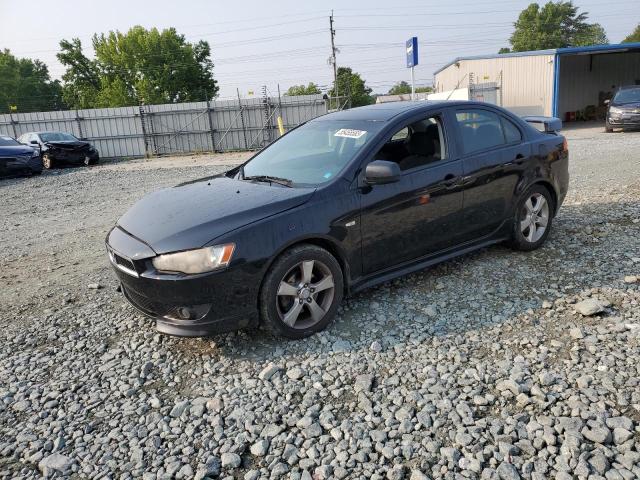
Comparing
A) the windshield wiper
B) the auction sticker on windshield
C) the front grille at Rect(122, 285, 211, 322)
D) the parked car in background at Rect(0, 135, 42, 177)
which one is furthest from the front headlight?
the parked car in background at Rect(0, 135, 42, 177)

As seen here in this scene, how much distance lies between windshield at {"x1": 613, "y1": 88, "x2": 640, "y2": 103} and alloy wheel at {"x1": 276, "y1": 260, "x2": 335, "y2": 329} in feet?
61.1

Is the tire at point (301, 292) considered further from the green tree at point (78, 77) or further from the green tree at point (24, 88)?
the green tree at point (24, 88)

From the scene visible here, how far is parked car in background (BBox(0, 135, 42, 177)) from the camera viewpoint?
49.7 ft

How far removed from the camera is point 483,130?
15.9 ft

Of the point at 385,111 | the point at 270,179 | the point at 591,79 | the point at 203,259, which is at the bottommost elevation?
the point at 203,259

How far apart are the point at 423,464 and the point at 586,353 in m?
1.56

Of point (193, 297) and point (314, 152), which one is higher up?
point (314, 152)

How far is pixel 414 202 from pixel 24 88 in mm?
86437

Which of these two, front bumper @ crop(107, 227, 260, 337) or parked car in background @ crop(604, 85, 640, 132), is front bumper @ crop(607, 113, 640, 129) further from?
front bumper @ crop(107, 227, 260, 337)

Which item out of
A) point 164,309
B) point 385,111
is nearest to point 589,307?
point 385,111

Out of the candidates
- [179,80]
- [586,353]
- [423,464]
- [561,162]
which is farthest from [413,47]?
[179,80]

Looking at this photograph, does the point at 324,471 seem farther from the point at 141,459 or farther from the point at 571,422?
the point at 571,422

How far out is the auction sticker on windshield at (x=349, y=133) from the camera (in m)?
4.27

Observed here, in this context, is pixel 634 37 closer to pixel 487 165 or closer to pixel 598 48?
pixel 598 48
